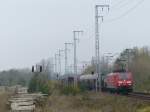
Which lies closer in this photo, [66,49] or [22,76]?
[66,49]

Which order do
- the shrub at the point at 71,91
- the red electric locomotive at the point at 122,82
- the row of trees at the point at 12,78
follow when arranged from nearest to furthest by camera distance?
1. the red electric locomotive at the point at 122,82
2. the shrub at the point at 71,91
3. the row of trees at the point at 12,78

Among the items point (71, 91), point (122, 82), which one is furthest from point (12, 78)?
point (122, 82)

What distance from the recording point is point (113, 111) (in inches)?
1042

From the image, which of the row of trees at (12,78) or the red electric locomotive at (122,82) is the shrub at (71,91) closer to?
the red electric locomotive at (122,82)

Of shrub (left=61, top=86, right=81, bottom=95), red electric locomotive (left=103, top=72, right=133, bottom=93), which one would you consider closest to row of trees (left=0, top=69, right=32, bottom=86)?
shrub (left=61, top=86, right=81, bottom=95)

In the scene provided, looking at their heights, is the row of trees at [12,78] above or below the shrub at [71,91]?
above

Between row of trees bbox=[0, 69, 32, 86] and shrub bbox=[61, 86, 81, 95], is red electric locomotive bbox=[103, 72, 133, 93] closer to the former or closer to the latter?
shrub bbox=[61, 86, 81, 95]

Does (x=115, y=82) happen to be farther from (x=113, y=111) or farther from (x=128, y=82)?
(x=113, y=111)

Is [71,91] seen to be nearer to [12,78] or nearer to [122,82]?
[122,82]

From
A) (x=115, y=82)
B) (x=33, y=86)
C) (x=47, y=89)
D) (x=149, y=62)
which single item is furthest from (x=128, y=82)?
(x=149, y=62)

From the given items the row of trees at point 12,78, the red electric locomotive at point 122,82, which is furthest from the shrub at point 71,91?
the row of trees at point 12,78

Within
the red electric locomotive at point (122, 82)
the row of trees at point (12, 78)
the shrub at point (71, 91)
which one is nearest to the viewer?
the red electric locomotive at point (122, 82)

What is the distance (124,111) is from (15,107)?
17.6m

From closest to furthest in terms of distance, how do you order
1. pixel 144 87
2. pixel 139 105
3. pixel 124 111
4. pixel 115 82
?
pixel 124 111
pixel 139 105
pixel 115 82
pixel 144 87
